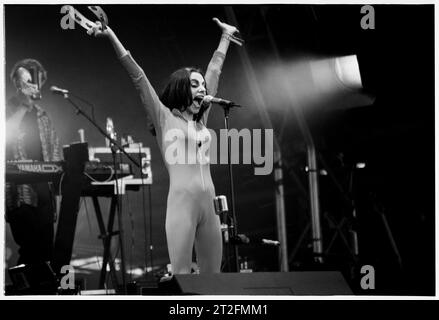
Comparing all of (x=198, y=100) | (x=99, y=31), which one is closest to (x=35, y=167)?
(x=99, y=31)

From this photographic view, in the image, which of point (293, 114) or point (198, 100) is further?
point (293, 114)

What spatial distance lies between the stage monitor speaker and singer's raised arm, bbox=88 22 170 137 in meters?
1.13

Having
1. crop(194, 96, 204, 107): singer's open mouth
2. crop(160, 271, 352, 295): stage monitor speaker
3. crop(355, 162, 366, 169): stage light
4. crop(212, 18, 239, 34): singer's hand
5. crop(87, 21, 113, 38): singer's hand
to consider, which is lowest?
crop(160, 271, 352, 295): stage monitor speaker

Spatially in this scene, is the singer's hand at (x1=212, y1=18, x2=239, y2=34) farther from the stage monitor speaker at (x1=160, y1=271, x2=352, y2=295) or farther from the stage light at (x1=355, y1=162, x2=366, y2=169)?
the stage monitor speaker at (x1=160, y1=271, x2=352, y2=295)

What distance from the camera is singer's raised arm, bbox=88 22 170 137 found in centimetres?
439

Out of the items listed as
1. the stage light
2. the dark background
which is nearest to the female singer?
the dark background

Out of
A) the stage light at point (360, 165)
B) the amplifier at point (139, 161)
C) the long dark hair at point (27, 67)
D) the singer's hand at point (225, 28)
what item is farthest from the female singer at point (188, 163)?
the stage light at point (360, 165)

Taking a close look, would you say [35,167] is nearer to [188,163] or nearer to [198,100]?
[188,163]

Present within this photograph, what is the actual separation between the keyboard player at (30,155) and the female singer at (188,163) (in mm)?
776

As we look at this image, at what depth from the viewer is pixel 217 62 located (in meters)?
4.82

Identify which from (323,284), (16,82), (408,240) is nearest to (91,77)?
(16,82)

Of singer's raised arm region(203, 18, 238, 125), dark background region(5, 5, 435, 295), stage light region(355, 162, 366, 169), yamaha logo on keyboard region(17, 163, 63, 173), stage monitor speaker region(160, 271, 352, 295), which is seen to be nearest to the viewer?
stage monitor speaker region(160, 271, 352, 295)

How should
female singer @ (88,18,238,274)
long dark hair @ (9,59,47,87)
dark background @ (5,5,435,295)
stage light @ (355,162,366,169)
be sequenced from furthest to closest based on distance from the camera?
stage light @ (355,162,366,169) → dark background @ (5,5,435,295) → long dark hair @ (9,59,47,87) → female singer @ (88,18,238,274)

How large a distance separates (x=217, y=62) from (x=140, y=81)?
0.64 metres
